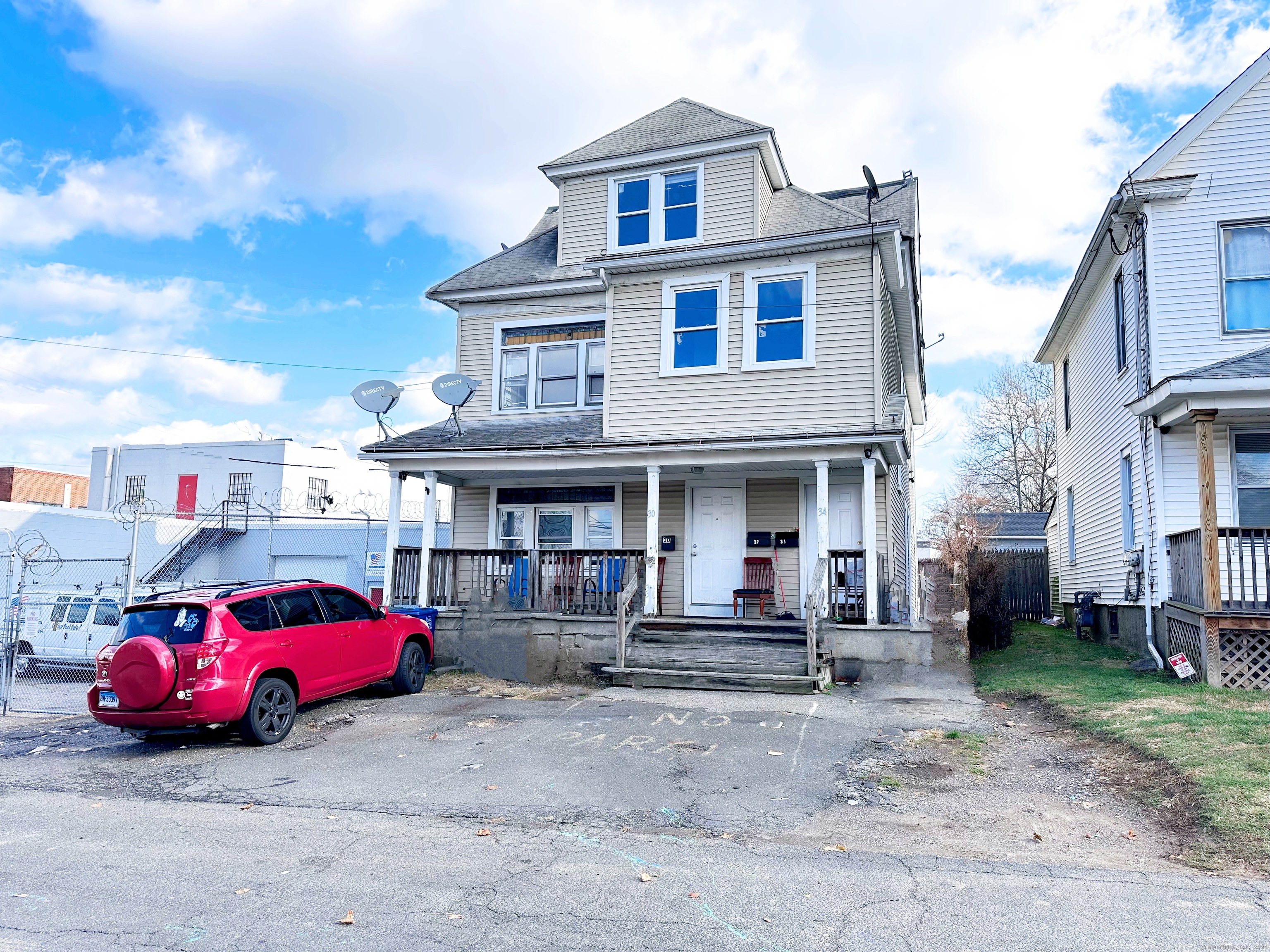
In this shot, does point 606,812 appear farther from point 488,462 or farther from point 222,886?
point 488,462

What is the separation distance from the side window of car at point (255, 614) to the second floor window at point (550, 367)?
8035mm

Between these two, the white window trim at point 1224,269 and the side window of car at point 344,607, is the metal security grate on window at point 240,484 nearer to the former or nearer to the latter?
the side window of car at point 344,607

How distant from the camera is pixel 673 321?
49.9 feet

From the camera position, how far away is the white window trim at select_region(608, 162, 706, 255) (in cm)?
1542

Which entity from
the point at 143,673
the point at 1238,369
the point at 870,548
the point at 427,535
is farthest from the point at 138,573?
the point at 1238,369

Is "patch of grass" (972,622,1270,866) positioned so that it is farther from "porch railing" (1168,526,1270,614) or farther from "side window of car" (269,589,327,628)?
"side window of car" (269,589,327,628)

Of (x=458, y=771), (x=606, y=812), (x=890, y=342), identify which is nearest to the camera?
(x=606, y=812)

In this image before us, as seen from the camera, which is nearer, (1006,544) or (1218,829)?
(1218,829)

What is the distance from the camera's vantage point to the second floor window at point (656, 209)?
51.0 feet

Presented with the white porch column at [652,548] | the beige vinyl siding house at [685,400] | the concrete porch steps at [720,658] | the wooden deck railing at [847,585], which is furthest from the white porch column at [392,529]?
the wooden deck railing at [847,585]

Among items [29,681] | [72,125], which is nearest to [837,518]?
[29,681]

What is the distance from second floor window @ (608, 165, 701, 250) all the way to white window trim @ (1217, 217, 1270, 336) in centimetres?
787

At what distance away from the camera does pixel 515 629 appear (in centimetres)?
1412

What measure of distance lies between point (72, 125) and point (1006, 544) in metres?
38.5
